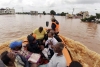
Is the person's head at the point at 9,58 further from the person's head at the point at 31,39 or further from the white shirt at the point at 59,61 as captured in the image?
the person's head at the point at 31,39

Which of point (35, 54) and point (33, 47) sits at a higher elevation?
point (33, 47)

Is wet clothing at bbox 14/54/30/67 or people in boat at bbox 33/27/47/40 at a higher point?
people in boat at bbox 33/27/47/40

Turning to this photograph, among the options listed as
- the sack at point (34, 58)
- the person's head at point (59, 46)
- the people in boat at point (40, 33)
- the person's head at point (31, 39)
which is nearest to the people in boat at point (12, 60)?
the sack at point (34, 58)

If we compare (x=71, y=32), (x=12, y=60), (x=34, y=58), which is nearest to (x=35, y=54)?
(x=34, y=58)

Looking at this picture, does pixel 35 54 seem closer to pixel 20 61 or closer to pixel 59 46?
pixel 20 61

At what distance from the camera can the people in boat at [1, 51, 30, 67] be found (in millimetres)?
2018

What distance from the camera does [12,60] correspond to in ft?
6.72

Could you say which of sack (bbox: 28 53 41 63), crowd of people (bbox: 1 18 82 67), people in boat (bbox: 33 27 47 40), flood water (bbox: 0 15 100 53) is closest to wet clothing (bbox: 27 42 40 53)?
crowd of people (bbox: 1 18 82 67)

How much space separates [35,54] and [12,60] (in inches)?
35.9

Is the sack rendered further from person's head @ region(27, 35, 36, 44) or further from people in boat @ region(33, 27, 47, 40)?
people in boat @ region(33, 27, 47, 40)

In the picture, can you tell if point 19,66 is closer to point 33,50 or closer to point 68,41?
point 33,50

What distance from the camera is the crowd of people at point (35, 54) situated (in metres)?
2.04

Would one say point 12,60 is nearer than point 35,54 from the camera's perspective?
Yes

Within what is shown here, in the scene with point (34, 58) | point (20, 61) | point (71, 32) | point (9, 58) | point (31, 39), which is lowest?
point (71, 32)
